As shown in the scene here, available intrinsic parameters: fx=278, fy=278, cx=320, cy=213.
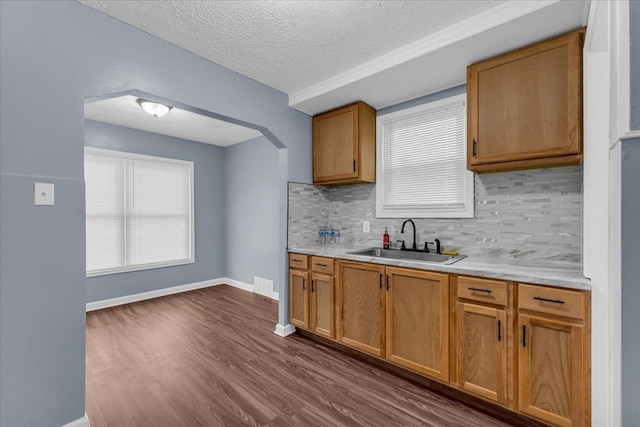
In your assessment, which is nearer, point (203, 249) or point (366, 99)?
point (366, 99)

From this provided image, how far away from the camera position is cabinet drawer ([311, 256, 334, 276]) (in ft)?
8.86

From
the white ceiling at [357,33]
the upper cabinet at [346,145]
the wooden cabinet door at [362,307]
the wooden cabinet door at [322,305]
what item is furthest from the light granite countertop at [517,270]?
the white ceiling at [357,33]

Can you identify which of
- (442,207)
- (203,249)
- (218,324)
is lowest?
(218,324)

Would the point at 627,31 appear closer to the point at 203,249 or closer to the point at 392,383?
the point at 392,383

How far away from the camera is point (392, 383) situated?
2.16m

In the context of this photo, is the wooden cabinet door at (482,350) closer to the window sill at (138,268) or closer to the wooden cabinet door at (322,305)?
the wooden cabinet door at (322,305)

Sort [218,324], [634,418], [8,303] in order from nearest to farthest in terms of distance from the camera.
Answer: [634,418], [8,303], [218,324]

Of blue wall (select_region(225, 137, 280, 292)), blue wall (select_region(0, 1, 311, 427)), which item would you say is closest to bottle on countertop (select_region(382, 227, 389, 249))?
blue wall (select_region(225, 137, 280, 292))

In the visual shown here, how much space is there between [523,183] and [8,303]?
338cm

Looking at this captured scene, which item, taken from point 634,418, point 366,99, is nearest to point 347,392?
point 634,418

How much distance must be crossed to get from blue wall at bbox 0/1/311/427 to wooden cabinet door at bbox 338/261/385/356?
1.90m

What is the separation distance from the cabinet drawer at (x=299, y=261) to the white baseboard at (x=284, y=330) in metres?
0.66

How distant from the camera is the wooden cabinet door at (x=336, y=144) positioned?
9.66 feet

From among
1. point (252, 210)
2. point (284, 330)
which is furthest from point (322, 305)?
point (252, 210)
